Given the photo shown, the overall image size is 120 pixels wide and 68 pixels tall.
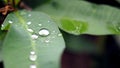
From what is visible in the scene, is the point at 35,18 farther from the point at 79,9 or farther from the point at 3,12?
the point at 79,9

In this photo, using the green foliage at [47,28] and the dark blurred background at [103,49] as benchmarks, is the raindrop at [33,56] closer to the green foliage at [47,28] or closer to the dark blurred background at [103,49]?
the green foliage at [47,28]

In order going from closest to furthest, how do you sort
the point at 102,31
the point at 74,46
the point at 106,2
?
the point at 102,31 → the point at 106,2 → the point at 74,46

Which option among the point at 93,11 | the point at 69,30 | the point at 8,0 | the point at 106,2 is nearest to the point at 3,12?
the point at 8,0

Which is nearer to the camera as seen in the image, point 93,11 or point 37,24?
point 37,24

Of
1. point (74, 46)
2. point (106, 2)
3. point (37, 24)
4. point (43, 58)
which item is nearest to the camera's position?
point (43, 58)

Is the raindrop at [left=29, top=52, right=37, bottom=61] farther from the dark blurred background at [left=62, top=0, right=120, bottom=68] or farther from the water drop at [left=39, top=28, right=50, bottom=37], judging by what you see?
the dark blurred background at [left=62, top=0, right=120, bottom=68]

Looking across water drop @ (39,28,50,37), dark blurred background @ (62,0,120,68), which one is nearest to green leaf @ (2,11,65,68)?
water drop @ (39,28,50,37)
